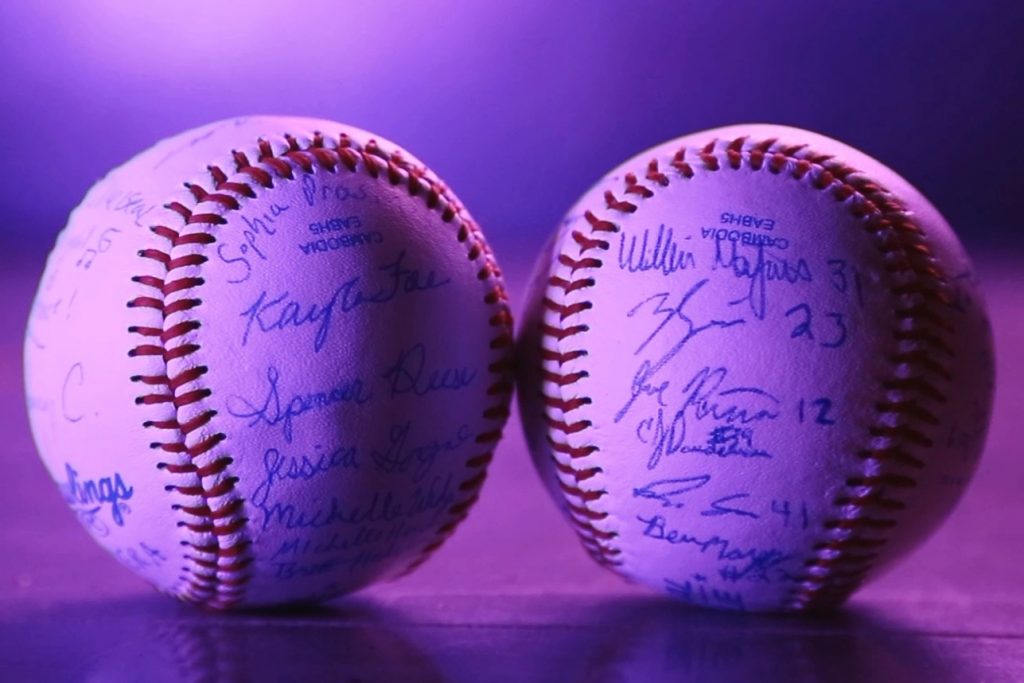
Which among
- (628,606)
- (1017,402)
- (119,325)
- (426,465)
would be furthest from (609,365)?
(1017,402)
